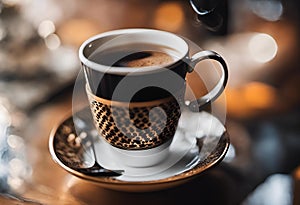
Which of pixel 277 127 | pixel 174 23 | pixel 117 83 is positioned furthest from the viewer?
pixel 174 23

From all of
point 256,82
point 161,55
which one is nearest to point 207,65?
point 256,82

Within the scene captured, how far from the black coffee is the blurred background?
0.12m

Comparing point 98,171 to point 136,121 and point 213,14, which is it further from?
point 213,14

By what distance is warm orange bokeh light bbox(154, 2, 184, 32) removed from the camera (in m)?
0.75

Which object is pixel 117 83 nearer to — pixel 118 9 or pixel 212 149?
pixel 212 149

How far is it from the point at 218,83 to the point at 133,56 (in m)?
0.10

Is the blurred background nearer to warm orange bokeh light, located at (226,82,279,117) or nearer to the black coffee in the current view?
warm orange bokeh light, located at (226,82,279,117)

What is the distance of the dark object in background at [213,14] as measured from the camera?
1.83 ft

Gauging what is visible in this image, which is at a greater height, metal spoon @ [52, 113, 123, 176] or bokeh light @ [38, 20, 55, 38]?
bokeh light @ [38, 20, 55, 38]

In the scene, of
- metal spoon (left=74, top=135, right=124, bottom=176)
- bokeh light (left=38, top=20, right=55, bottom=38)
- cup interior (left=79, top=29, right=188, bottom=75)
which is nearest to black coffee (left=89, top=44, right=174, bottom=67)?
cup interior (left=79, top=29, right=188, bottom=75)

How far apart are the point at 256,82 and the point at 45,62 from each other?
13.0 inches

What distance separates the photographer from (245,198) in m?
0.43

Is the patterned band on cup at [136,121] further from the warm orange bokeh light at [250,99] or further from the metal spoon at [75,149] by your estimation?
the warm orange bokeh light at [250,99]

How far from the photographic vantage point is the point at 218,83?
48 cm
